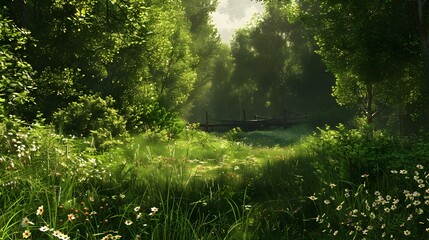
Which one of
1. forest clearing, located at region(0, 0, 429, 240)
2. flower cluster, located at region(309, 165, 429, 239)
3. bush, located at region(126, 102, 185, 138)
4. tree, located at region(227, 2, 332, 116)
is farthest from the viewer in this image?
tree, located at region(227, 2, 332, 116)

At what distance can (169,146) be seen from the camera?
8219 mm

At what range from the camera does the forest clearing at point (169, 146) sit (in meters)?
4.80

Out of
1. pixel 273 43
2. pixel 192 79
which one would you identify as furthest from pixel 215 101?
pixel 192 79

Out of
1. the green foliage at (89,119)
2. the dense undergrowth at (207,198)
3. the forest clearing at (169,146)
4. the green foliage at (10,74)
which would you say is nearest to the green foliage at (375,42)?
the forest clearing at (169,146)

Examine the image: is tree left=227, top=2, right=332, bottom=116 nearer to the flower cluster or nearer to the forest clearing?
the forest clearing

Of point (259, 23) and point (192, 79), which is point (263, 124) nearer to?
point (192, 79)

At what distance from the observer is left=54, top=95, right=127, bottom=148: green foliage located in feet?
37.9

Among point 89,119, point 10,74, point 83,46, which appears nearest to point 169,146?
point 10,74

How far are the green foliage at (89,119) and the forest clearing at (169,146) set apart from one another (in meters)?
0.05

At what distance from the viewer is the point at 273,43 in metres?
54.1

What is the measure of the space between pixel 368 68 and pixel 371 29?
5.25ft

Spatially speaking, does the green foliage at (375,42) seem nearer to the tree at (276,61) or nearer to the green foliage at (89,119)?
the green foliage at (89,119)

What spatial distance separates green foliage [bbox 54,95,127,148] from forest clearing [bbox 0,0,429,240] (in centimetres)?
5

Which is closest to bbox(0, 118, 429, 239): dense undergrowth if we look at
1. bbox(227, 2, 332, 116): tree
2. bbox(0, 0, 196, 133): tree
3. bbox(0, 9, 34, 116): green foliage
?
bbox(0, 9, 34, 116): green foliage
